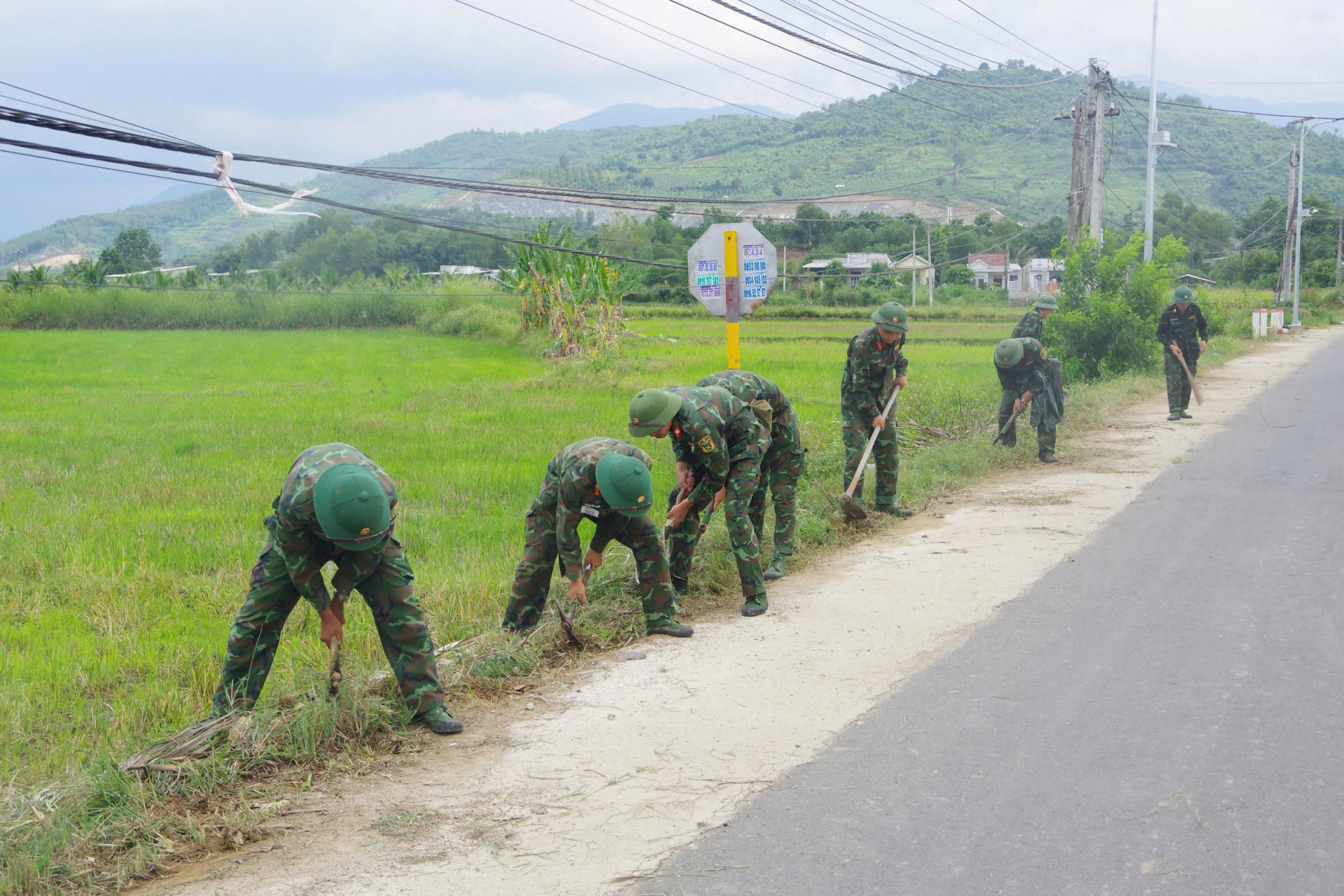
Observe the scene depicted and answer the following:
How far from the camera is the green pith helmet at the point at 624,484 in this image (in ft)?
18.4

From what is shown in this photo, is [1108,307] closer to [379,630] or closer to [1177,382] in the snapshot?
[1177,382]

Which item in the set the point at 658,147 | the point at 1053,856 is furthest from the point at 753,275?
the point at 658,147

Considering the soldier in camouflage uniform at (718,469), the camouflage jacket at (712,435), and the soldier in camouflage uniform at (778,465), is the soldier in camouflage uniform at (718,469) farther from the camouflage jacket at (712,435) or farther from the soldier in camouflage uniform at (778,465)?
the soldier in camouflage uniform at (778,465)

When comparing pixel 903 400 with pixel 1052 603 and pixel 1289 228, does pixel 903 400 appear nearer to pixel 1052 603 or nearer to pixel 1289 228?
pixel 1052 603

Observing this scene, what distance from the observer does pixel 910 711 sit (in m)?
5.04

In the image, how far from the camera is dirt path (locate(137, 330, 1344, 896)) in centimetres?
377

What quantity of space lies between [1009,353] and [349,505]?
29.0 feet

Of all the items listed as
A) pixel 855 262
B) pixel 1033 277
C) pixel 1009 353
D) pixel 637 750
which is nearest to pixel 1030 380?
pixel 1009 353

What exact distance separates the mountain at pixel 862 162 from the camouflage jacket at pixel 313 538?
4406cm

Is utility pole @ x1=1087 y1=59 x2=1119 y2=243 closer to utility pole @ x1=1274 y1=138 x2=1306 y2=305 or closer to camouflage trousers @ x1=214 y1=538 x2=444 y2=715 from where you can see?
camouflage trousers @ x1=214 y1=538 x2=444 y2=715

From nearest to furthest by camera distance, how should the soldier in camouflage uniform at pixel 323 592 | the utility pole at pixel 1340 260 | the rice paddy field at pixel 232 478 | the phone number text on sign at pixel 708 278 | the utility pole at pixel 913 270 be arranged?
the soldier in camouflage uniform at pixel 323 592, the rice paddy field at pixel 232 478, the phone number text on sign at pixel 708 278, the utility pole at pixel 913 270, the utility pole at pixel 1340 260

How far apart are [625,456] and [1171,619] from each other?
333 cm

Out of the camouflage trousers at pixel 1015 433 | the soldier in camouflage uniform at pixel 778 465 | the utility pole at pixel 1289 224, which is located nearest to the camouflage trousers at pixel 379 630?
the soldier in camouflage uniform at pixel 778 465

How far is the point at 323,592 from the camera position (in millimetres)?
4898
